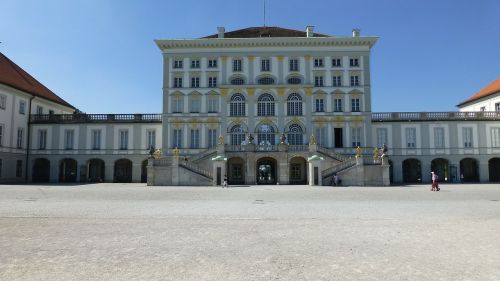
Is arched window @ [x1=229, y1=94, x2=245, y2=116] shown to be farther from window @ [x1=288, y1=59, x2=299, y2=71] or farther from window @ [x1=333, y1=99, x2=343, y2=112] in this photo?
window @ [x1=333, y1=99, x2=343, y2=112]

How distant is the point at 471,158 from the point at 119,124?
4220cm

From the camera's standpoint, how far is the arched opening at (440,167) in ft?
169

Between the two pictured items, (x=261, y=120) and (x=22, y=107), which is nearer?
(x=22, y=107)

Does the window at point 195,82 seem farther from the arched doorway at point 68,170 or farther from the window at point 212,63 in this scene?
the arched doorway at point 68,170

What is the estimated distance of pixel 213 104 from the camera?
48.5 metres

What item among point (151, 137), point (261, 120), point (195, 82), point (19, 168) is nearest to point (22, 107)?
point (19, 168)

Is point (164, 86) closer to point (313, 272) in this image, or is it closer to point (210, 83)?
point (210, 83)

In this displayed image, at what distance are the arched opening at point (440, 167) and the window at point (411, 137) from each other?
4.88 metres

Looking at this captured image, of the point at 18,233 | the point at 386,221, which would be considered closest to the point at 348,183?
the point at 386,221

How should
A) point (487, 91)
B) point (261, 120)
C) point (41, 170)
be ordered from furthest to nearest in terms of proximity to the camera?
point (487, 91), point (41, 170), point (261, 120)

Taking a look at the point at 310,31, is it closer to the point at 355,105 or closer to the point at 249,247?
the point at 355,105

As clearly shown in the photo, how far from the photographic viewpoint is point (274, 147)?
42.8 metres

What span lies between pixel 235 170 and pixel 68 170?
22.1 meters

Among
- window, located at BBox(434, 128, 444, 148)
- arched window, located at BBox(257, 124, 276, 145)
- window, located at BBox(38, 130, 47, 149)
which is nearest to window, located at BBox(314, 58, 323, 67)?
arched window, located at BBox(257, 124, 276, 145)
